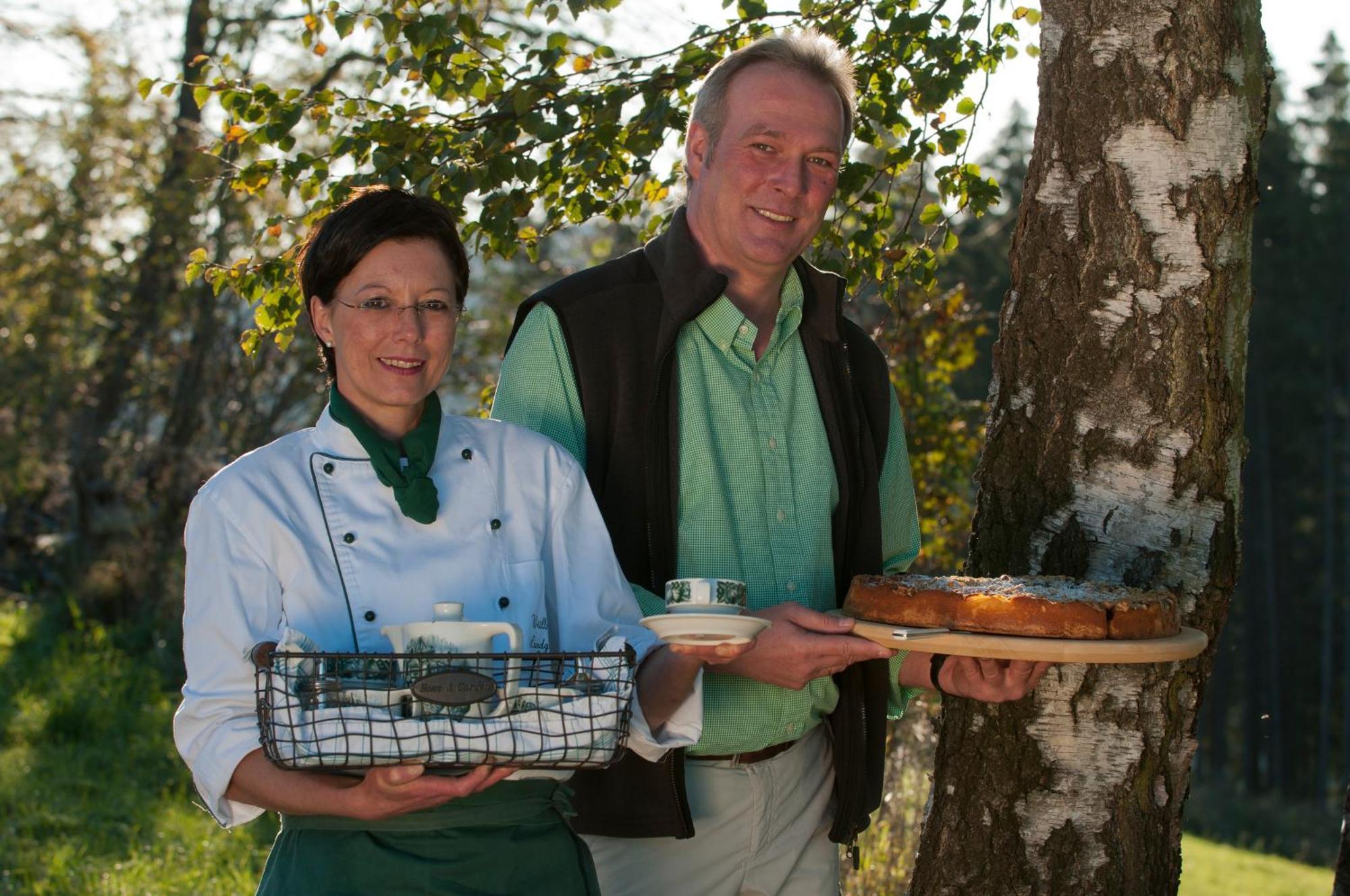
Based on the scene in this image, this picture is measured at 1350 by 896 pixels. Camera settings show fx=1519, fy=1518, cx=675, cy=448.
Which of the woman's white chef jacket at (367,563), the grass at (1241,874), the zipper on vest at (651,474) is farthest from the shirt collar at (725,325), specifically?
the grass at (1241,874)

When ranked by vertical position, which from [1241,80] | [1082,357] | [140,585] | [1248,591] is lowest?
[1248,591]

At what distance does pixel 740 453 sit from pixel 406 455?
821mm

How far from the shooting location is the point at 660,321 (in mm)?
3115

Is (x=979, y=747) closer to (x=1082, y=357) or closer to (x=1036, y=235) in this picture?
(x=1082, y=357)

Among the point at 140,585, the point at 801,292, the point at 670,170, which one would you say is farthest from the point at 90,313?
the point at 801,292

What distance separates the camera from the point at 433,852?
7.76 feet

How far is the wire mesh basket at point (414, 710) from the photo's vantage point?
212 centimetres

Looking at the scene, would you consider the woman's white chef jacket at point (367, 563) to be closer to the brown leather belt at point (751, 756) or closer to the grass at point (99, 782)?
the brown leather belt at point (751, 756)

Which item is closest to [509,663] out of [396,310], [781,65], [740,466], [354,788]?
[354,788]

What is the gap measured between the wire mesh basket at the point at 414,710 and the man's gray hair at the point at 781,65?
143 cm

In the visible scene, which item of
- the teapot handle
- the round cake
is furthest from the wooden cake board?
the teapot handle

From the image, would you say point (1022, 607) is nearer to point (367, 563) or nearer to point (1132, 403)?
point (1132, 403)

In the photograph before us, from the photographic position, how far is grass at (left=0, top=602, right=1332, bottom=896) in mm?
6062

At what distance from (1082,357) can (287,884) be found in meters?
1.89
